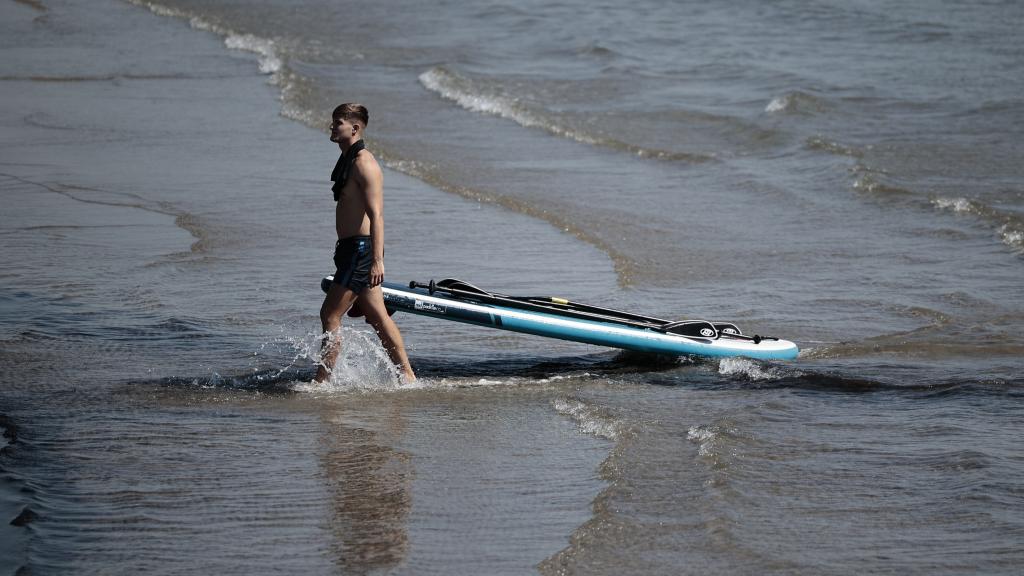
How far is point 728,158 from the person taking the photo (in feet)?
51.1

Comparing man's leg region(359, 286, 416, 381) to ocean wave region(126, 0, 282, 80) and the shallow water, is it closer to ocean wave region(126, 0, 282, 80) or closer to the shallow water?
the shallow water

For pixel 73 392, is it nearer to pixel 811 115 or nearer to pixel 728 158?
pixel 728 158

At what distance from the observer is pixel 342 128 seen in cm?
686

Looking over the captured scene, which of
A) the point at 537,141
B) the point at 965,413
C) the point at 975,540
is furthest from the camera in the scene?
the point at 537,141

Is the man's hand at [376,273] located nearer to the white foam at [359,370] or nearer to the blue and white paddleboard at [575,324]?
the white foam at [359,370]

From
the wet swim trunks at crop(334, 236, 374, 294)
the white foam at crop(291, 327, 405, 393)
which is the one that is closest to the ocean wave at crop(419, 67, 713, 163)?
the white foam at crop(291, 327, 405, 393)

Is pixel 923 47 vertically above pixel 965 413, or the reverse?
pixel 923 47

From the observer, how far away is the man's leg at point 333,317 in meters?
7.06

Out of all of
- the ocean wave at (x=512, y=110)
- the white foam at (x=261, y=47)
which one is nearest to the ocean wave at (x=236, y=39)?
the white foam at (x=261, y=47)

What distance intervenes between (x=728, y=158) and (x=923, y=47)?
9866 millimetres

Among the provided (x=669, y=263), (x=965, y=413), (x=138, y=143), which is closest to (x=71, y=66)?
(x=138, y=143)

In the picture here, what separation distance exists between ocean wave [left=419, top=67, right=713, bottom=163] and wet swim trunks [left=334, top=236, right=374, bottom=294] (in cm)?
889

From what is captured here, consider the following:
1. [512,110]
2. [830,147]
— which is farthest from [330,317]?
[512,110]

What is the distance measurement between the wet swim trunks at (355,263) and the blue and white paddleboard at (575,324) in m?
0.77
